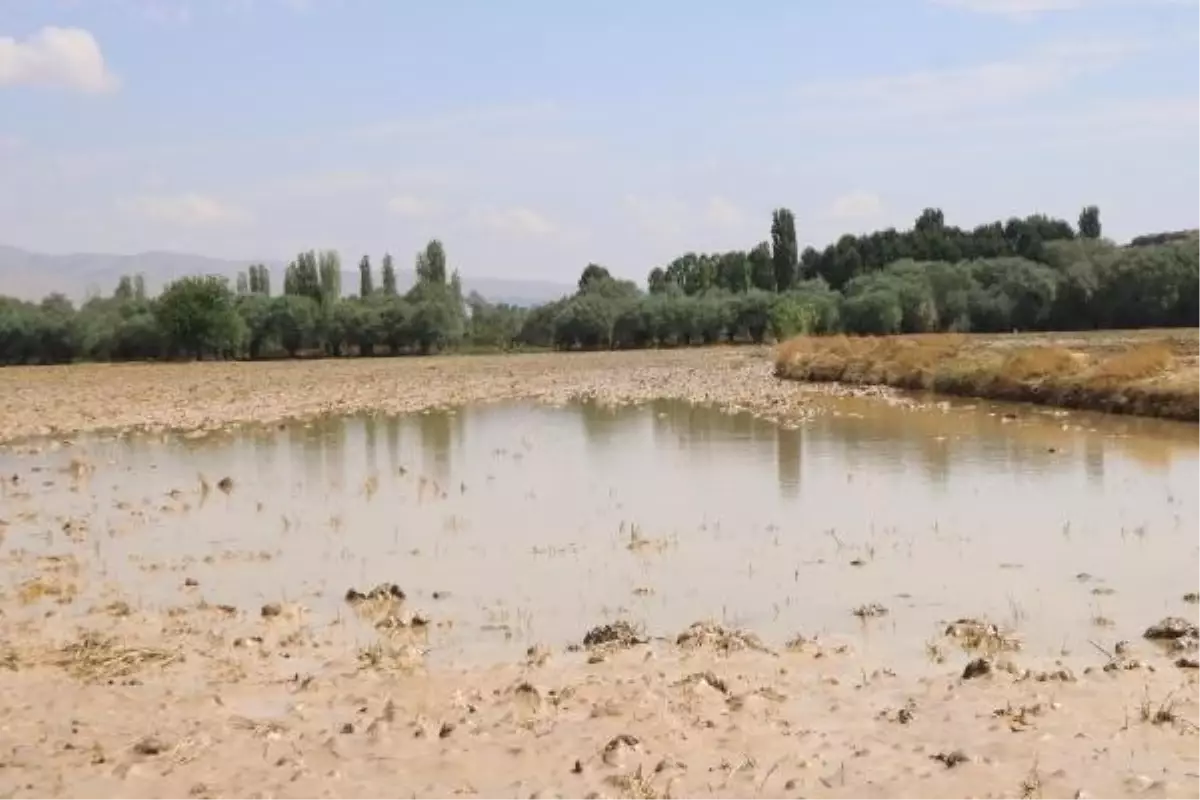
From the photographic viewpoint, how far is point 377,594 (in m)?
11.6

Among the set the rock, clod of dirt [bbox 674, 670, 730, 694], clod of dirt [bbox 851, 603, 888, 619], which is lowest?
clod of dirt [bbox 851, 603, 888, 619]

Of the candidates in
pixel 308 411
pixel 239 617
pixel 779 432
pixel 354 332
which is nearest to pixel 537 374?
pixel 308 411

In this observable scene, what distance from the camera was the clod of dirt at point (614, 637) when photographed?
9.58m

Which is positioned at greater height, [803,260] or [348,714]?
[803,260]

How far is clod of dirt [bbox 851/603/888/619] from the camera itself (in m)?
10.5

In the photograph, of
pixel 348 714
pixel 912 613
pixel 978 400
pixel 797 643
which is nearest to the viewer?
pixel 348 714

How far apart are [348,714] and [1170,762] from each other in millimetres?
4765

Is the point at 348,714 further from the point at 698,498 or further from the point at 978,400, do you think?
the point at 978,400

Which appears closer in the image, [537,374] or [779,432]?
[779,432]

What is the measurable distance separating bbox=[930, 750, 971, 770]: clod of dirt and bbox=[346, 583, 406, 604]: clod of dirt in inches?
237

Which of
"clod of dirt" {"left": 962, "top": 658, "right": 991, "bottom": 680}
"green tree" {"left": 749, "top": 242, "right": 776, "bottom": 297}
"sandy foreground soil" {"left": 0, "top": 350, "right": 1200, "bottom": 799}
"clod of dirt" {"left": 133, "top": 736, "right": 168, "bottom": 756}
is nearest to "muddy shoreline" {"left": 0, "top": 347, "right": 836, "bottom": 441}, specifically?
"sandy foreground soil" {"left": 0, "top": 350, "right": 1200, "bottom": 799}

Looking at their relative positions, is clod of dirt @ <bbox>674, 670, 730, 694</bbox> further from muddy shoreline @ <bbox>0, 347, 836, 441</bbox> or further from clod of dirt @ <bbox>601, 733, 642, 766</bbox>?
muddy shoreline @ <bbox>0, 347, 836, 441</bbox>

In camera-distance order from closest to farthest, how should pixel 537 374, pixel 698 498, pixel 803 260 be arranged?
pixel 698 498 < pixel 537 374 < pixel 803 260

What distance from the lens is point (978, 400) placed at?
117 feet
